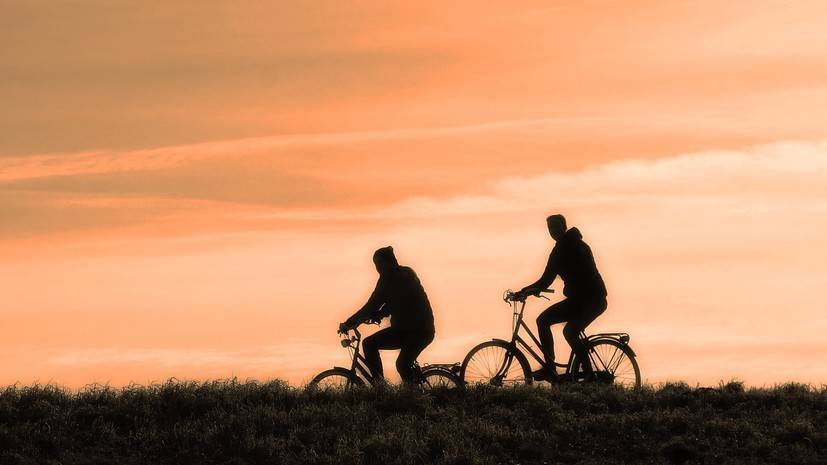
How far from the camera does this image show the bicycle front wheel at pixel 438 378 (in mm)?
18875

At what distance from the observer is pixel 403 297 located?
18672 mm

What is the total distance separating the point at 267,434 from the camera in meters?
17.0

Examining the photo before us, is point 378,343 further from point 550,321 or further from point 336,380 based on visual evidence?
point 550,321

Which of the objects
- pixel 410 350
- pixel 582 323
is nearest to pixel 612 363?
pixel 582 323

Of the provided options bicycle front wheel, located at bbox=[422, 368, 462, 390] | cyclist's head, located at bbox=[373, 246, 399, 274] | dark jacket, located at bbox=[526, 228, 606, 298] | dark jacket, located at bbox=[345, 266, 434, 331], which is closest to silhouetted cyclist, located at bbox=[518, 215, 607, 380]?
dark jacket, located at bbox=[526, 228, 606, 298]

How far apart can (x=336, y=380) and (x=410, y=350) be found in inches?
49.6

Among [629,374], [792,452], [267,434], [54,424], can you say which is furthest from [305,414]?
[792,452]

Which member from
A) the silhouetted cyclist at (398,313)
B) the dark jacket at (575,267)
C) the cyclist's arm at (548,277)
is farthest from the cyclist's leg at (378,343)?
the dark jacket at (575,267)

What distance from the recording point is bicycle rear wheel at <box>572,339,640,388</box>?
19.2 metres

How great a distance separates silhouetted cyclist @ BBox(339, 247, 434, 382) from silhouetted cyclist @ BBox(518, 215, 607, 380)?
1756mm

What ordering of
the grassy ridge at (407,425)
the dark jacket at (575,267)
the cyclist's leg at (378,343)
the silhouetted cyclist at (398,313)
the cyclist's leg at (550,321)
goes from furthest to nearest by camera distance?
the cyclist's leg at (550,321)
the dark jacket at (575,267)
the cyclist's leg at (378,343)
the silhouetted cyclist at (398,313)
the grassy ridge at (407,425)

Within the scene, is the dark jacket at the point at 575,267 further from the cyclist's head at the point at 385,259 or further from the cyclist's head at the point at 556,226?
the cyclist's head at the point at 385,259

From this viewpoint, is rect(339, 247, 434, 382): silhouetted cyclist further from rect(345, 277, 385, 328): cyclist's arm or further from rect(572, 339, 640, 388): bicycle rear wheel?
rect(572, 339, 640, 388): bicycle rear wheel

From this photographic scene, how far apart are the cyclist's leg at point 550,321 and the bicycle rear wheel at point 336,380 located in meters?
2.78
